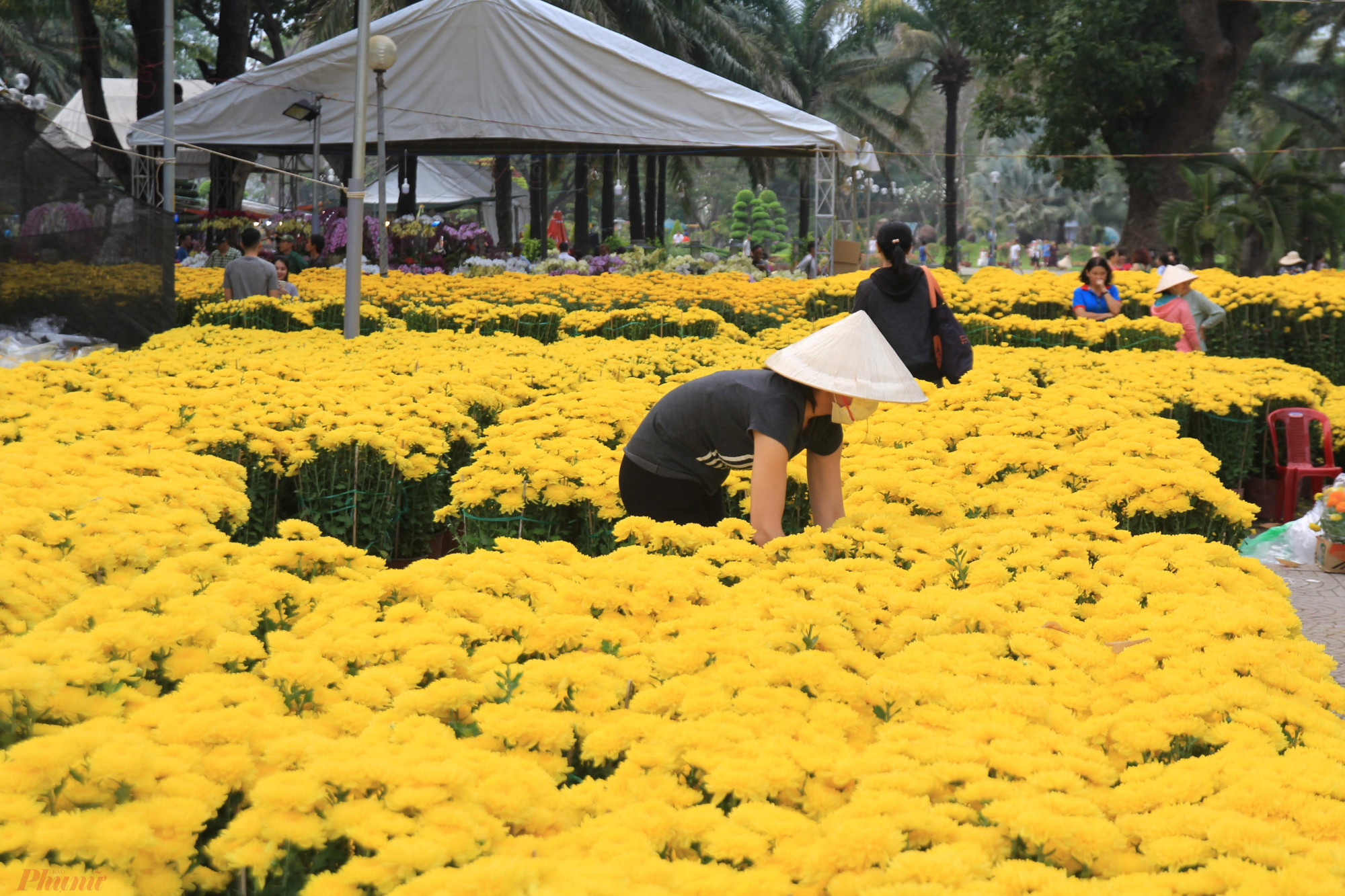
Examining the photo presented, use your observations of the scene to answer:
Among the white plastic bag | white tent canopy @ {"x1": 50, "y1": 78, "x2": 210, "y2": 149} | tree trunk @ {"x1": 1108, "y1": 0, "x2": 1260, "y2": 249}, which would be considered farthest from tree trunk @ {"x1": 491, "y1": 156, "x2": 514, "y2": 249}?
the white plastic bag

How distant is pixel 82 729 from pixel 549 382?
5363 millimetres

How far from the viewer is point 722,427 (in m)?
4.36

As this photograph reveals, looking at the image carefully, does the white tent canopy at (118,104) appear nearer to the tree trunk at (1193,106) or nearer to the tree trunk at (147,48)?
the tree trunk at (147,48)

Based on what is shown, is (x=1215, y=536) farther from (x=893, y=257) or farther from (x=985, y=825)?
(x=985, y=825)

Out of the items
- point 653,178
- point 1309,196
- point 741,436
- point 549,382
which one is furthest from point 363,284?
point 653,178

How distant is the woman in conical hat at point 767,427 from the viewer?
3.98 meters

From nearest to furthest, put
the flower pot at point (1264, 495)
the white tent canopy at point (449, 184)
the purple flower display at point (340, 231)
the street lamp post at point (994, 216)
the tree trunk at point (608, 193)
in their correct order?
the flower pot at point (1264, 495) < the purple flower display at point (340, 231) < the tree trunk at point (608, 193) < the white tent canopy at point (449, 184) < the street lamp post at point (994, 216)

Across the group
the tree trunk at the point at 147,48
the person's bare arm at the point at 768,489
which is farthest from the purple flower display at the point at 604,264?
the person's bare arm at the point at 768,489

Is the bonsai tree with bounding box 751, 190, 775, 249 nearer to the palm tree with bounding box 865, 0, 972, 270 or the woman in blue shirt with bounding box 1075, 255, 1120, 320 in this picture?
the palm tree with bounding box 865, 0, 972, 270

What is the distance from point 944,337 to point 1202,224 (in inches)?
711

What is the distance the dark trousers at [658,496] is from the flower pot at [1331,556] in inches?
190

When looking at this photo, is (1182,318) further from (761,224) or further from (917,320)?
(761,224)

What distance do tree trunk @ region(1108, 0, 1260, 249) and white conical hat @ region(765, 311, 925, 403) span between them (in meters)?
25.0

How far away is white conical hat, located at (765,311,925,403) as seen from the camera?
3953mm
